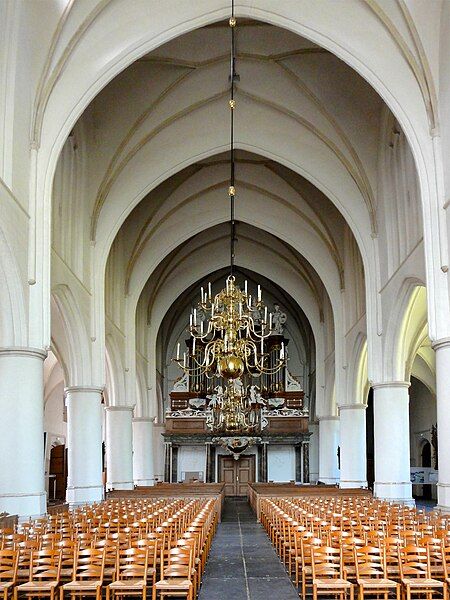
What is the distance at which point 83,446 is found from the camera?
80.5 feet

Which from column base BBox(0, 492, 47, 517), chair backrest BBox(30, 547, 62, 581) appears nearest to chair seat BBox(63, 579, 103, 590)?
chair backrest BBox(30, 547, 62, 581)

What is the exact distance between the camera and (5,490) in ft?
55.1

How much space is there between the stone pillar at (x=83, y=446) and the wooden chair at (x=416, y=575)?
15.7 m

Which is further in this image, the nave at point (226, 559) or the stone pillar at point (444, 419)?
the stone pillar at point (444, 419)

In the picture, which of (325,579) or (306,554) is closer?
(325,579)

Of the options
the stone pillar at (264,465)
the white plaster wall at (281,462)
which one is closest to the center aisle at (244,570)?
the stone pillar at (264,465)

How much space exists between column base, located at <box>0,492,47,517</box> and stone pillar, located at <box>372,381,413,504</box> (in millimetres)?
11176

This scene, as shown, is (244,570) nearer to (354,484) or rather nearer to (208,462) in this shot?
(354,484)

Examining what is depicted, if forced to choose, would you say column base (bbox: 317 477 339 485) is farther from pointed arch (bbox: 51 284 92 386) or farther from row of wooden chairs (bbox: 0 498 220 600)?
row of wooden chairs (bbox: 0 498 220 600)

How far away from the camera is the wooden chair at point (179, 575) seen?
8719 millimetres

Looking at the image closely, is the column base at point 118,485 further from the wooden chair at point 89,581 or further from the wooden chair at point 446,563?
the wooden chair at point 446,563

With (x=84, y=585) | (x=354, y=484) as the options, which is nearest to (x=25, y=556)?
(x=84, y=585)

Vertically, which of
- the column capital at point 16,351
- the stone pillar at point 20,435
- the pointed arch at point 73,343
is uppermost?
the pointed arch at point 73,343

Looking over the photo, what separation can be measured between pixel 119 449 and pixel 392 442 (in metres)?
11.6
